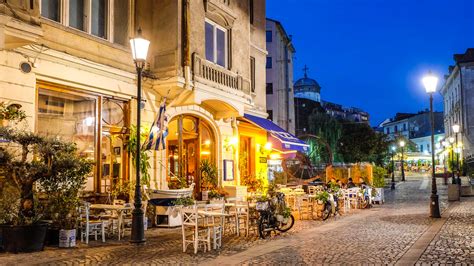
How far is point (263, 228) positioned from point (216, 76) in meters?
7.15

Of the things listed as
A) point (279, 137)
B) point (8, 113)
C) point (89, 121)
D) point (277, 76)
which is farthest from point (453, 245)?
point (277, 76)

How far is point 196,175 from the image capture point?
17.9 meters

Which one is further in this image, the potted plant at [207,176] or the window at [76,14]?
the potted plant at [207,176]

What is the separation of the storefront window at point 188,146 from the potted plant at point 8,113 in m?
6.24

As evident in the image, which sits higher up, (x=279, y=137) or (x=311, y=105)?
(x=311, y=105)

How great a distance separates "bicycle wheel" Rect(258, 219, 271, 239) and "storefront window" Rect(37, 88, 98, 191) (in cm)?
495

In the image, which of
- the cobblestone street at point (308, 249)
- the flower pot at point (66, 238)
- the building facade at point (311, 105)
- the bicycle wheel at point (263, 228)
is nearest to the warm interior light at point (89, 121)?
the cobblestone street at point (308, 249)

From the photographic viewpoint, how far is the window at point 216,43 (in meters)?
17.6

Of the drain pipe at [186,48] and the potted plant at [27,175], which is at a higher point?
the drain pipe at [186,48]

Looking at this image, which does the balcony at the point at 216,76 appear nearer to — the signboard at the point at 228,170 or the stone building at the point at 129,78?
the stone building at the point at 129,78

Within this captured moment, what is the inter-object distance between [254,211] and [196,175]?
5850 millimetres

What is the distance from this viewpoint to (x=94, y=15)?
→ 45.6 feet

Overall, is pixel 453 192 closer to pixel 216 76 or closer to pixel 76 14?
pixel 216 76

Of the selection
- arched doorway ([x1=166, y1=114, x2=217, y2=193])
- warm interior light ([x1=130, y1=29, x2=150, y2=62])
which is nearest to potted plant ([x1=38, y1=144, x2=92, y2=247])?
warm interior light ([x1=130, y1=29, x2=150, y2=62])
